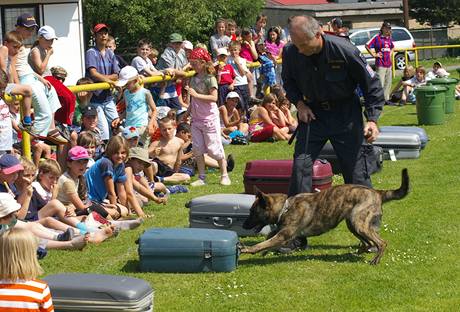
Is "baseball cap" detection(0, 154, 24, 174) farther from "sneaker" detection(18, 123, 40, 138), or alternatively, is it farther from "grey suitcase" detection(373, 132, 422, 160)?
"grey suitcase" detection(373, 132, 422, 160)

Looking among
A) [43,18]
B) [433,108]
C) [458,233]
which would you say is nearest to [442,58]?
[43,18]

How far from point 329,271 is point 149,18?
33834 mm

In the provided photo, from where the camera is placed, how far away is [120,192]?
1145cm

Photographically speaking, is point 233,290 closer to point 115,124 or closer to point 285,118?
point 115,124

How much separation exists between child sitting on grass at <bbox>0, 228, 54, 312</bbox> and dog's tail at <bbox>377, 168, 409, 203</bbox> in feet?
13.4

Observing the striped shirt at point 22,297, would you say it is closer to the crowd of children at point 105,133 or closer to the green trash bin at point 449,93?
the crowd of children at point 105,133

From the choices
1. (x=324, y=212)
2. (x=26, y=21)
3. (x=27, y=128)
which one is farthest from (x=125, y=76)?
(x=324, y=212)

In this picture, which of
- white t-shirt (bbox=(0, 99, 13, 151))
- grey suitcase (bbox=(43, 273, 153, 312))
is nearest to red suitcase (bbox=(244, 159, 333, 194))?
white t-shirt (bbox=(0, 99, 13, 151))

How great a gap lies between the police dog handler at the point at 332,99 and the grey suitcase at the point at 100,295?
2810 mm

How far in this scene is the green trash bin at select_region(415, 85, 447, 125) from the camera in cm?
2039

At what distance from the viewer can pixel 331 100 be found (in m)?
9.24

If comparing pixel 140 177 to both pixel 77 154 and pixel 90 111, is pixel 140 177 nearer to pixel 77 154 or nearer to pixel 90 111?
pixel 90 111

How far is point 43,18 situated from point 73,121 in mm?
23928

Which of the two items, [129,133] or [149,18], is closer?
[129,133]
